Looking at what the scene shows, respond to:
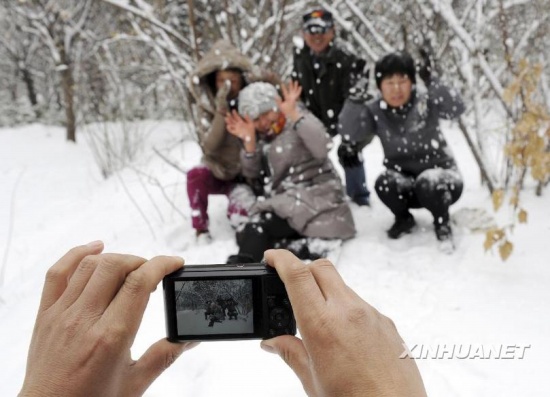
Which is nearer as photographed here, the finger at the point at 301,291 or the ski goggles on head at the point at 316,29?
the finger at the point at 301,291

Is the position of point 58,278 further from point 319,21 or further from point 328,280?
point 319,21

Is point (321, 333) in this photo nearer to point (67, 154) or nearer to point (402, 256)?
point (402, 256)

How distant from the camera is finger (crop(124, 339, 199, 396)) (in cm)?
96

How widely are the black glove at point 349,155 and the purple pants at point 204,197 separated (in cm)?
82

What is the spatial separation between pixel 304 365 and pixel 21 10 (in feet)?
38.2

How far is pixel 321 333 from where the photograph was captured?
2.57 feet

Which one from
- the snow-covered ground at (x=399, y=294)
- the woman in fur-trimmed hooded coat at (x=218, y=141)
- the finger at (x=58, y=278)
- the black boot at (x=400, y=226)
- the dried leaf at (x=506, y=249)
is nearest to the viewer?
the finger at (x=58, y=278)

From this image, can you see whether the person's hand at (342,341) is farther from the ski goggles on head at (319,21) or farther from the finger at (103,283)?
the ski goggles on head at (319,21)

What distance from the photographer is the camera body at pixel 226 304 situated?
1.02m

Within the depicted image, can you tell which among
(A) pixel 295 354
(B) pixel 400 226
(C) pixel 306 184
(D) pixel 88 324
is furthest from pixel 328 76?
(D) pixel 88 324

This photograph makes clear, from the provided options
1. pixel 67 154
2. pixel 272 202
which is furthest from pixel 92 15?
pixel 272 202

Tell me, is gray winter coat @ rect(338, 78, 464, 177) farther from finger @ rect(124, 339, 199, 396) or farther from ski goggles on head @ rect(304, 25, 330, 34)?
finger @ rect(124, 339, 199, 396)

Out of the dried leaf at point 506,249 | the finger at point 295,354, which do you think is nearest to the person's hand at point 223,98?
the dried leaf at point 506,249

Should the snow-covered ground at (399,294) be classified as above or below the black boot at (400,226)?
below
